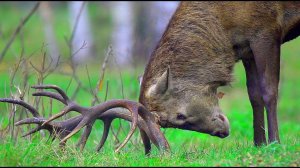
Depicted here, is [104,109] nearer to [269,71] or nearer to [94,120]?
[94,120]

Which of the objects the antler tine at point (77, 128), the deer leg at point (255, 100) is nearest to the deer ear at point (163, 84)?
the antler tine at point (77, 128)

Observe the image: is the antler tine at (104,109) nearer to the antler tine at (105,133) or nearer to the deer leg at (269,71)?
the antler tine at (105,133)

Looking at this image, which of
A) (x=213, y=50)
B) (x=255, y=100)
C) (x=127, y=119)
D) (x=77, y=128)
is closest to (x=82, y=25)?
(x=255, y=100)

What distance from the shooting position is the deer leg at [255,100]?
31.7ft

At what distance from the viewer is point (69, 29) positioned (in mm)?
32094

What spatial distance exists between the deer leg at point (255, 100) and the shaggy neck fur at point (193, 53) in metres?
0.49

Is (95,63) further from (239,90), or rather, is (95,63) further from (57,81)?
(239,90)

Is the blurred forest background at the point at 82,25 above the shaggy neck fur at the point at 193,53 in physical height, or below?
above

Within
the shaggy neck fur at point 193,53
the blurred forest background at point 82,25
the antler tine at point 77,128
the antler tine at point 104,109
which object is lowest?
the antler tine at point 77,128

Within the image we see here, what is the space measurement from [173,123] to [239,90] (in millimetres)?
11375

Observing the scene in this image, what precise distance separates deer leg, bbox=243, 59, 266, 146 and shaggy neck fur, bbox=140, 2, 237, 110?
1.61 ft

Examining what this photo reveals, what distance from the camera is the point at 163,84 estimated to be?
9.07m

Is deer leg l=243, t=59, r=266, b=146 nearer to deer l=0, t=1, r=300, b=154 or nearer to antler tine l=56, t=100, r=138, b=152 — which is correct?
deer l=0, t=1, r=300, b=154

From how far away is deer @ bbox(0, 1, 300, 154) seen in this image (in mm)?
9164
